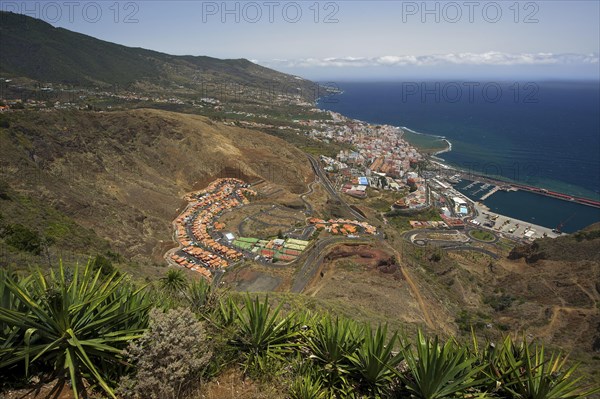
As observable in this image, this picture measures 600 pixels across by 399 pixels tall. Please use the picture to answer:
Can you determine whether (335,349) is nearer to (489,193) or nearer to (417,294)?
(417,294)

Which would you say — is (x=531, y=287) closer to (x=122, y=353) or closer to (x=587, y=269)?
(x=587, y=269)

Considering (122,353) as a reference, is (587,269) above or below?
below

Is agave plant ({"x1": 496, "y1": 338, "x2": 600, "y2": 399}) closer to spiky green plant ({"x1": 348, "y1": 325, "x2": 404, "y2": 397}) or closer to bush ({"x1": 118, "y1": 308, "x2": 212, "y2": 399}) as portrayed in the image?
spiky green plant ({"x1": 348, "y1": 325, "x2": 404, "y2": 397})

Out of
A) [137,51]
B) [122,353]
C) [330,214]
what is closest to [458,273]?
[330,214]

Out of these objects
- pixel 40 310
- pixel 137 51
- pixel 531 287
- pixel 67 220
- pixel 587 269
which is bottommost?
pixel 531 287

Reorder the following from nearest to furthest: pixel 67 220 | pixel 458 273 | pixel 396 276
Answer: pixel 396 276 < pixel 67 220 < pixel 458 273

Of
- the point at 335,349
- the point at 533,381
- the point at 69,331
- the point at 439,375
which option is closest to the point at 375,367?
the point at 335,349
